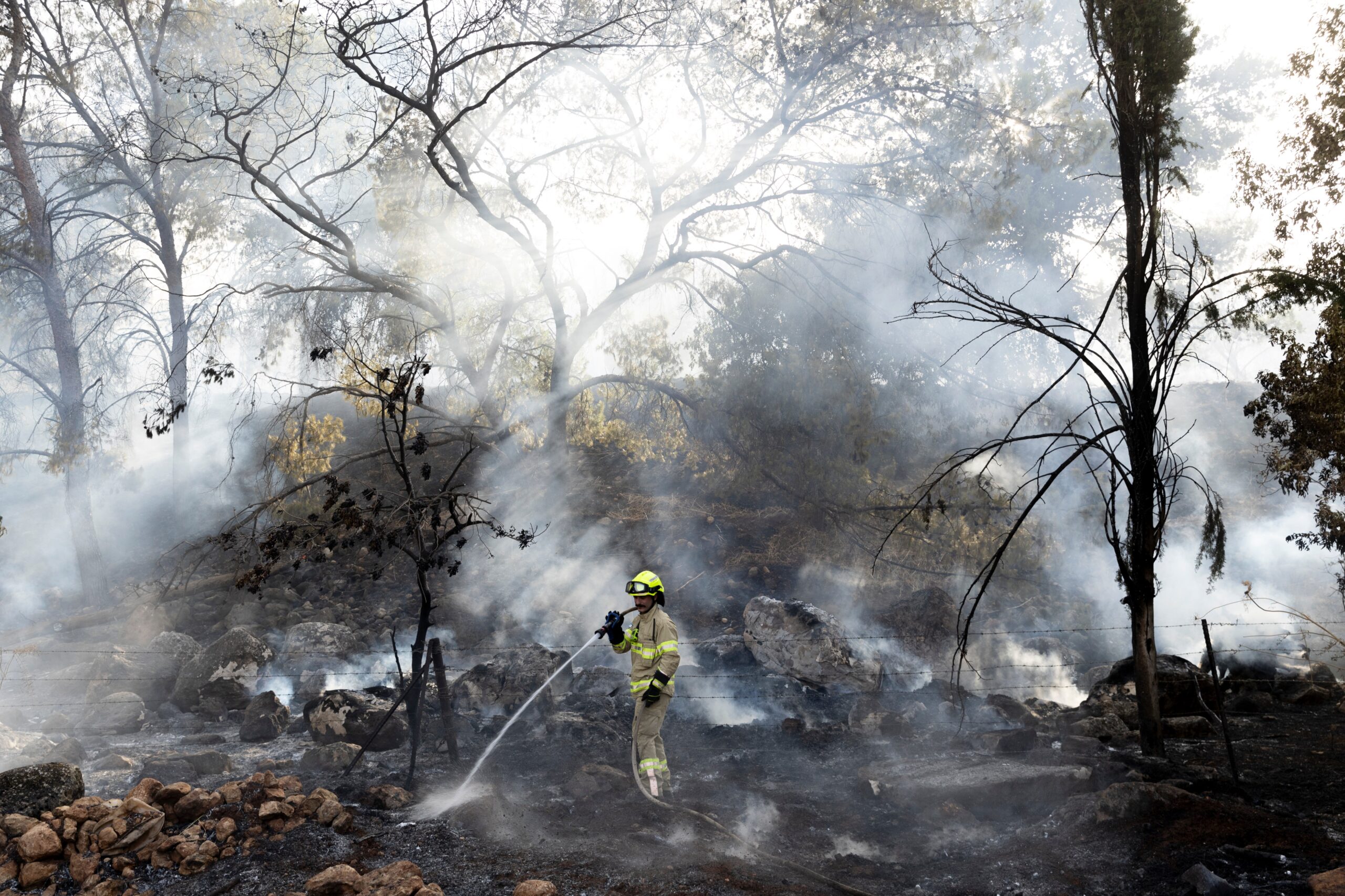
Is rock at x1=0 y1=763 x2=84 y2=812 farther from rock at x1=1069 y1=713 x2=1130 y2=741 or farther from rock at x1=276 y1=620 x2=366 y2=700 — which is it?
rock at x1=1069 y1=713 x2=1130 y2=741

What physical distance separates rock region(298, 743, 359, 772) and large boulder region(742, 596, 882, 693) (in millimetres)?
5476

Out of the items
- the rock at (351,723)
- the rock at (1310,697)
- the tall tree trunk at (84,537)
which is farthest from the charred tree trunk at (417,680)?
the tall tree trunk at (84,537)

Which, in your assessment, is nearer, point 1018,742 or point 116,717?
point 1018,742

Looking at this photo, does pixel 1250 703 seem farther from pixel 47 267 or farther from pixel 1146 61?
pixel 47 267

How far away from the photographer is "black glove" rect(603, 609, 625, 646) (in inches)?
262

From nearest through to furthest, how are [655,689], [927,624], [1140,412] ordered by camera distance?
[1140,412], [655,689], [927,624]

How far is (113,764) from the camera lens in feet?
25.2

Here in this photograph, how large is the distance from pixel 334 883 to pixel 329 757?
316 centimetres

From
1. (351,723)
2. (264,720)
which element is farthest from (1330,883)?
(264,720)

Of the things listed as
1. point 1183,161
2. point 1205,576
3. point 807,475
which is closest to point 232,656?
point 807,475

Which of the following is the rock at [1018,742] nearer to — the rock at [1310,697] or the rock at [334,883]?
the rock at [1310,697]


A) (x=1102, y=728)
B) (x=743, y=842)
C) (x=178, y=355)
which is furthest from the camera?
(x=178, y=355)

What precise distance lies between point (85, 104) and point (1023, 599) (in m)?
21.5

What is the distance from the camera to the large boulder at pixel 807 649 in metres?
10.5
